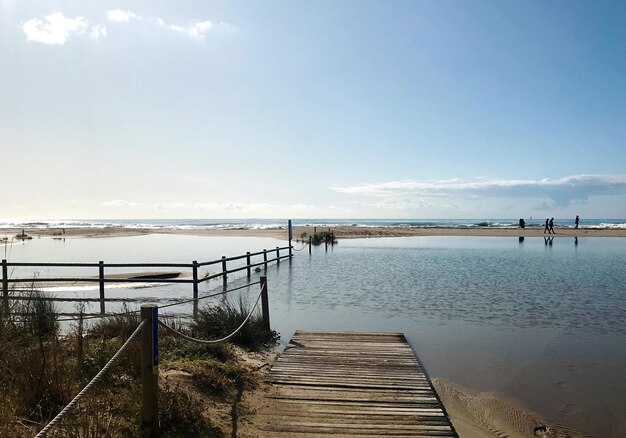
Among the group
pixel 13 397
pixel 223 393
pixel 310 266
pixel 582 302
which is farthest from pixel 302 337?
pixel 310 266

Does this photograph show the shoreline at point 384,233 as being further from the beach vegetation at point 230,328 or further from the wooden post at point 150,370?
the wooden post at point 150,370

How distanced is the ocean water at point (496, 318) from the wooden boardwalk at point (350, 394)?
1.22 metres

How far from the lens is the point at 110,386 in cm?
555

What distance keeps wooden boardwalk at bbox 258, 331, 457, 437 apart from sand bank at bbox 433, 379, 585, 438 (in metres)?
0.50

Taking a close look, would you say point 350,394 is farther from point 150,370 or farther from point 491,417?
point 150,370

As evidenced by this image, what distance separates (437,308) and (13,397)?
11.5 metres

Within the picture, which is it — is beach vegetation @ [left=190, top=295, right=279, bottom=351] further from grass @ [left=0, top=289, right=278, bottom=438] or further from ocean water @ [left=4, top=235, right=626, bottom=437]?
grass @ [left=0, top=289, right=278, bottom=438]

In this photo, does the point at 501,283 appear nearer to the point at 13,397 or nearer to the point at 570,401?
the point at 570,401

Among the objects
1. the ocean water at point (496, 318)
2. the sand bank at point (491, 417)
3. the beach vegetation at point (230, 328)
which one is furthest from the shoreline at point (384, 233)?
the sand bank at point (491, 417)

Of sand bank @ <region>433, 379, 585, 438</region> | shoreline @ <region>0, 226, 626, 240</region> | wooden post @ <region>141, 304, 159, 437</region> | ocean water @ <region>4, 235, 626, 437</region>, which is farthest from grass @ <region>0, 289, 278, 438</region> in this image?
shoreline @ <region>0, 226, 626, 240</region>

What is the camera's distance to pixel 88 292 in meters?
16.8

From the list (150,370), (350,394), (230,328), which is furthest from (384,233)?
(150,370)

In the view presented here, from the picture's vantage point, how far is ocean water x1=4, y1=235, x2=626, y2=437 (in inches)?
304

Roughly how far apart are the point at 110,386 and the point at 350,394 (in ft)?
10.4
